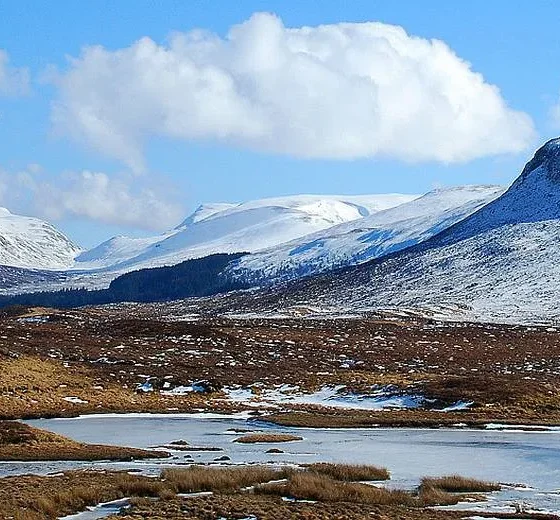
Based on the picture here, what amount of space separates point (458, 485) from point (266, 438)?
15.1 m

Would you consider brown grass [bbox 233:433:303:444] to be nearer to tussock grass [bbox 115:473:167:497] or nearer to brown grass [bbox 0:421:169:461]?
brown grass [bbox 0:421:169:461]

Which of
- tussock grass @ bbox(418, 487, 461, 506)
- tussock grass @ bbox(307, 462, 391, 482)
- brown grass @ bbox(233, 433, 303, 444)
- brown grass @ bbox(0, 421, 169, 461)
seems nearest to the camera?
tussock grass @ bbox(418, 487, 461, 506)

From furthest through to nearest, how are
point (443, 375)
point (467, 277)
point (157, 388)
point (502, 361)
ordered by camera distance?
point (467, 277) → point (502, 361) → point (443, 375) → point (157, 388)

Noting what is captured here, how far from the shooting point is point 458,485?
27.2 m

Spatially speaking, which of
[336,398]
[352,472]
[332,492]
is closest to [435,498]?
[332,492]

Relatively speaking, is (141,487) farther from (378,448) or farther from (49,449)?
(378,448)

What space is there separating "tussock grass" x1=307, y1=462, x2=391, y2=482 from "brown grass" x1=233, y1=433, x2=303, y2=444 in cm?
1044

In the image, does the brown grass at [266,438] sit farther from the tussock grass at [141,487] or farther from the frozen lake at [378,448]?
the tussock grass at [141,487]

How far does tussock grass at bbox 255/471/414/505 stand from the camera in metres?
24.8

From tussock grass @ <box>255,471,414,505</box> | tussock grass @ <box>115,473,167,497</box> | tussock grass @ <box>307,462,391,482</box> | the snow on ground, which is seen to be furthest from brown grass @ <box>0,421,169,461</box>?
the snow on ground

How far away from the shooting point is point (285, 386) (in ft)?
205

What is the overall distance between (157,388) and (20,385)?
9104mm

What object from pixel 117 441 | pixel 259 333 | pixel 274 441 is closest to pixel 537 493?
pixel 274 441

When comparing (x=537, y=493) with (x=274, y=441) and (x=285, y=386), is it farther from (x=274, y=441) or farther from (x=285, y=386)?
(x=285, y=386)
